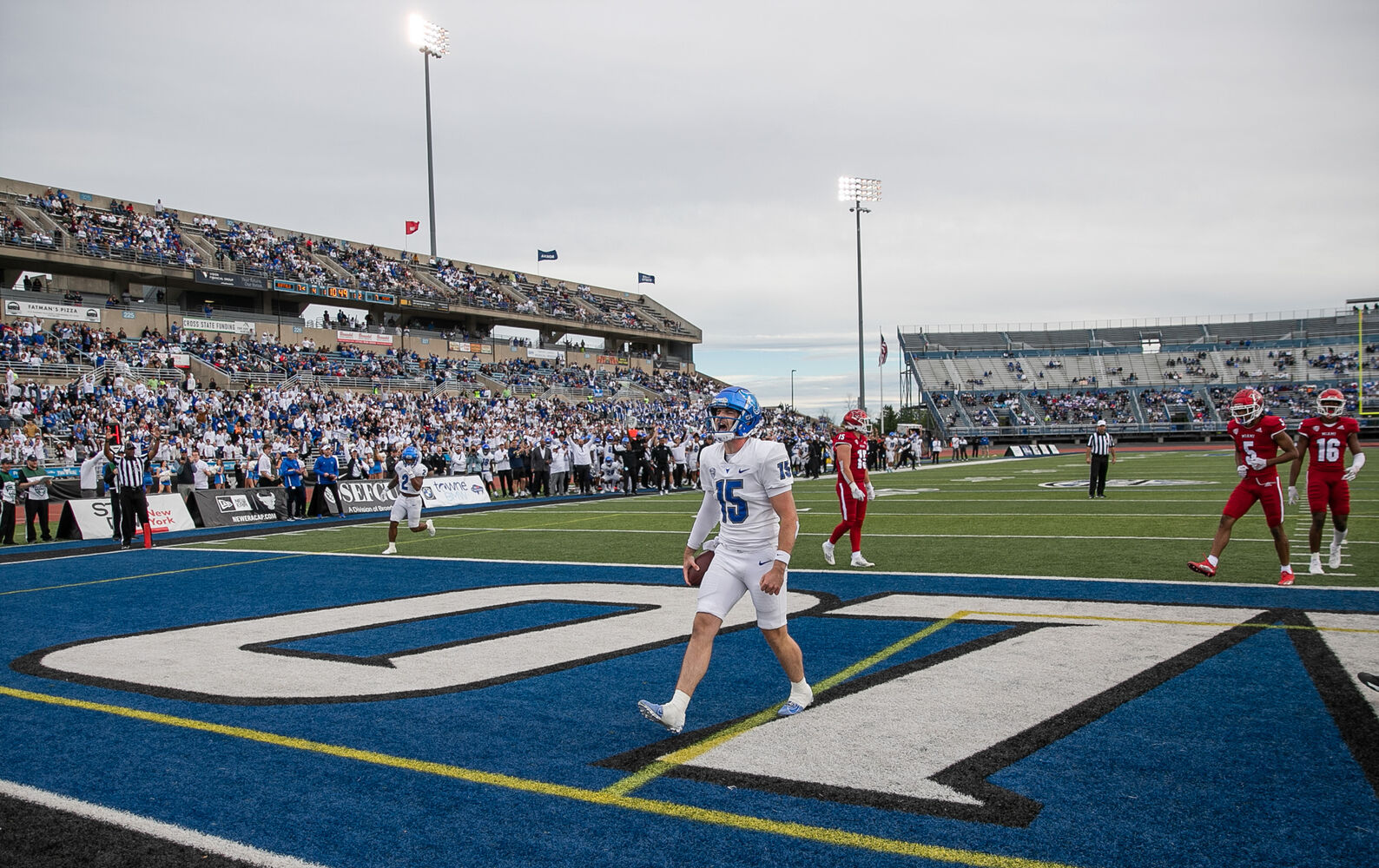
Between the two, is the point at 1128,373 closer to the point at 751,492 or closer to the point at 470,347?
the point at 470,347

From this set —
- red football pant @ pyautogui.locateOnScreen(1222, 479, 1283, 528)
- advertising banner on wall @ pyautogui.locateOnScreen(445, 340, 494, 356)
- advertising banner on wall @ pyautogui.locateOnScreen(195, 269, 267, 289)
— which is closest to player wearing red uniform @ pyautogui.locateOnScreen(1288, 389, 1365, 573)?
red football pant @ pyautogui.locateOnScreen(1222, 479, 1283, 528)

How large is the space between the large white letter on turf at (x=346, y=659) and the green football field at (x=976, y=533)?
3521mm

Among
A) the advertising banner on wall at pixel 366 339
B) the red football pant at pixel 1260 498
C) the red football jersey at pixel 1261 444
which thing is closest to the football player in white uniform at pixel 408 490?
the red football pant at pixel 1260 498

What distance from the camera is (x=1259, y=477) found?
28.6 feet

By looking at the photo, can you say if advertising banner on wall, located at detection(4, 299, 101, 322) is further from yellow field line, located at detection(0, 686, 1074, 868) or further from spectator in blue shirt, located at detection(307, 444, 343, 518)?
yellow field line, located at detection(0, 686, 1074, 868)

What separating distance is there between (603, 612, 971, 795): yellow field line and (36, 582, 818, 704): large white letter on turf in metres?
1.44

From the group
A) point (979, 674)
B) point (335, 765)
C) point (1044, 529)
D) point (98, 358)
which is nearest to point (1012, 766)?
point (979, 674)

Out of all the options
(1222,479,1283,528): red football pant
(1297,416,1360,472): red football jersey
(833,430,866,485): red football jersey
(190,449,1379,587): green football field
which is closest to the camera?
(1222,479,1283,528): red football pant

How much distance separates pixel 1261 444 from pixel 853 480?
166 inches

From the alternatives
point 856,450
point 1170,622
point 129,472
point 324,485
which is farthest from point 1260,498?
point 324,485

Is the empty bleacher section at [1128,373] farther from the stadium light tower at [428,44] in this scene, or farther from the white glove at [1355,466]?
the white glove at [1355,466]

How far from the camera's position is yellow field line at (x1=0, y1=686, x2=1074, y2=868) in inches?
130

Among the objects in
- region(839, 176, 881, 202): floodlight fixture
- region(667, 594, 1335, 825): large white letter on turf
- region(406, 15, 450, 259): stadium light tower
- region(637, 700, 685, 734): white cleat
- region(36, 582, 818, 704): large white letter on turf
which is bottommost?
region(36, 582, 818, 704): large white letter on turf

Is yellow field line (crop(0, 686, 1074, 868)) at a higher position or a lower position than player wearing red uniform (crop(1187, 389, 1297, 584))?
lower
